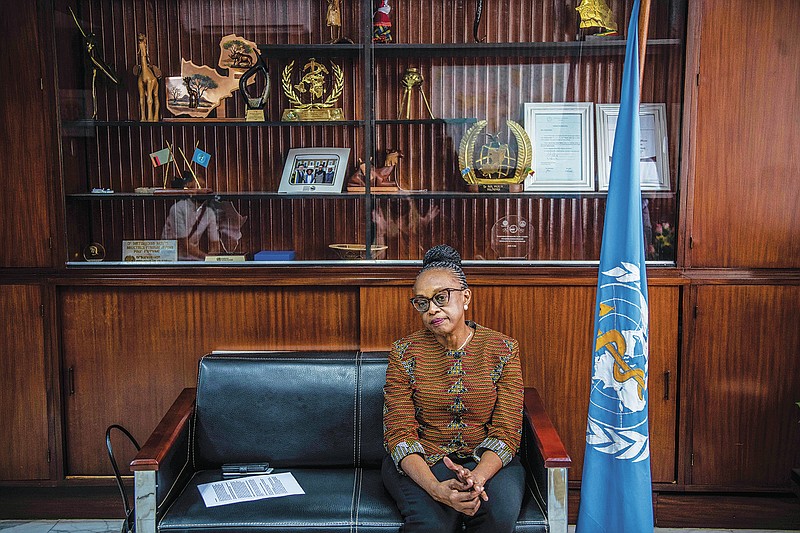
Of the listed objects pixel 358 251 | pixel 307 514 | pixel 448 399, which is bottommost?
pixel 307 514

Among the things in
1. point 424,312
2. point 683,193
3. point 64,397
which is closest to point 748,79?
point 683,193

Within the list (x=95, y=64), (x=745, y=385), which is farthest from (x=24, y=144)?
(x=745, y=385)

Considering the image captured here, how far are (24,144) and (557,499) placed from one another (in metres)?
2.38

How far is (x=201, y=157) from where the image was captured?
3193 millimetres

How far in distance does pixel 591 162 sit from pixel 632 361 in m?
1.04

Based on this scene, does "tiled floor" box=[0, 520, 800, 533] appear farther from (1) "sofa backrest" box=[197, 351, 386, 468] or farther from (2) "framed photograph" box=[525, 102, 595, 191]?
(2) "framed photograph" box=[525, 102, 595, 191]

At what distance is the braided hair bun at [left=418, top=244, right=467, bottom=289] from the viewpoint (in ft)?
7.82

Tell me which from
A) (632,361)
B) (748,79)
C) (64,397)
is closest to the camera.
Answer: (632,361)

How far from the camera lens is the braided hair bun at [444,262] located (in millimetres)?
2385

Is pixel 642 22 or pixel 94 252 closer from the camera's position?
pixel 642 22

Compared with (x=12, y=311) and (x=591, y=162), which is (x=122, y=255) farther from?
(x=591, y=162)

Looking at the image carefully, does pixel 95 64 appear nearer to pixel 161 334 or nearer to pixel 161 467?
pixel 161 334

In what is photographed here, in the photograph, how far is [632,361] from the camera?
7.55 feet

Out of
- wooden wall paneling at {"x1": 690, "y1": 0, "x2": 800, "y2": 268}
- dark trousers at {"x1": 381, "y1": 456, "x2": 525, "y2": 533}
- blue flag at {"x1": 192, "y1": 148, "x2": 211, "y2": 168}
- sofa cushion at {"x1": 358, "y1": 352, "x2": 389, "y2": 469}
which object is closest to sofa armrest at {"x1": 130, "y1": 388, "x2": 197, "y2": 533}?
sofa cushion at {"x1": 358, "y1": 352, "x2": 389, "y2": 469}
